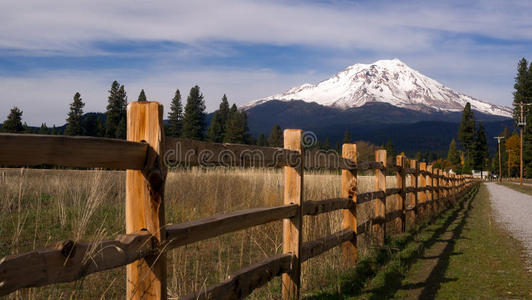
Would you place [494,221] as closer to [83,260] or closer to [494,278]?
[494,278]

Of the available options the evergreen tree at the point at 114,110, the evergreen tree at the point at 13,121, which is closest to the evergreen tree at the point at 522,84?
the evergreen tree at the point at 114,110

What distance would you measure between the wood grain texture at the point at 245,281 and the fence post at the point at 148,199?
0.34 metres

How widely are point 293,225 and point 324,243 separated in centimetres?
81

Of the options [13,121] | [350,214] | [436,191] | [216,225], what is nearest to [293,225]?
[216,225]

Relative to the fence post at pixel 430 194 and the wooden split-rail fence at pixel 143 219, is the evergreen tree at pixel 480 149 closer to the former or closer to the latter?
the fence post at pixel 430 194

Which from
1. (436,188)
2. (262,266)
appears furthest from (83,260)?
(436,188)

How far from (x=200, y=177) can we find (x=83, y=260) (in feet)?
22.3

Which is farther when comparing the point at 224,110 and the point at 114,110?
the point at 224,110

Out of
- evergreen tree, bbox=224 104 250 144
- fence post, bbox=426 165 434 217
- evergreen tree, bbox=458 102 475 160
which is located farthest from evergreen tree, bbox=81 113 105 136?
evergreen tree, bbox=458 102 475 160

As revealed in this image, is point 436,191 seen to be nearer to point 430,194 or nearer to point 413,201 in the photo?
point 430,194

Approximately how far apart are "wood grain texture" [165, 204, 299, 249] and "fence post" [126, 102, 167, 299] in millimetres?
127

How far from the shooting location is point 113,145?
203 cm

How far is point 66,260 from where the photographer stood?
1.75 meters

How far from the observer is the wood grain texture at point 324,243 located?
439cm
